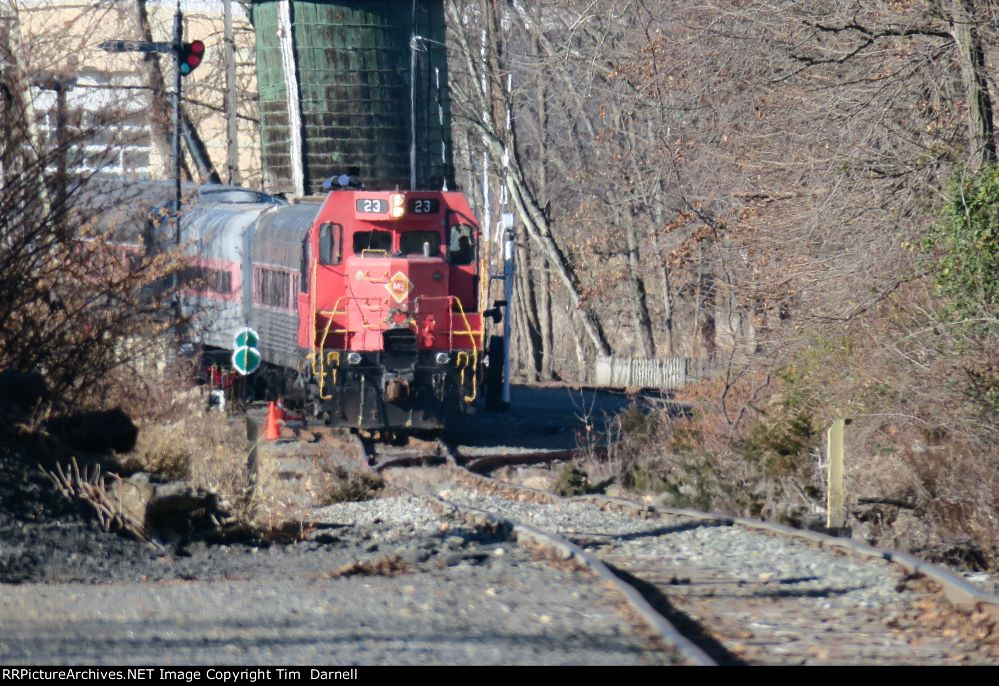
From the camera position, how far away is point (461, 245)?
18141mm

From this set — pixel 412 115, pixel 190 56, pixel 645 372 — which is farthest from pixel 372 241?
pixel 645 372

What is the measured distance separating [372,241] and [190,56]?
493 centimetres

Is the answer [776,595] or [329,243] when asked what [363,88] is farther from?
[776,595]

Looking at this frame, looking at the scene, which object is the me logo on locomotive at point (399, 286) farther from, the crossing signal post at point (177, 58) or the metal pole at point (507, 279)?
the crossing signal post at point (177, 58)

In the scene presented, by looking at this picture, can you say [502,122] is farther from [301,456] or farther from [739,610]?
[739,610]

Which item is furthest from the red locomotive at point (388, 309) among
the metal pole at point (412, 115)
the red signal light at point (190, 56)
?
the metal pole at point (412, 115)

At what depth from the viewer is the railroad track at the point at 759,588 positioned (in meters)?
6.60

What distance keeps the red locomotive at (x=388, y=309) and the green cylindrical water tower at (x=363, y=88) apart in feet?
35.8

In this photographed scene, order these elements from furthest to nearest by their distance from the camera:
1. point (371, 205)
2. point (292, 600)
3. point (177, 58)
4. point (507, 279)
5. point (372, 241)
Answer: point (177, 58)
point (507, 279)
point (372, 241)
point (371, 205)
point (292, 600)

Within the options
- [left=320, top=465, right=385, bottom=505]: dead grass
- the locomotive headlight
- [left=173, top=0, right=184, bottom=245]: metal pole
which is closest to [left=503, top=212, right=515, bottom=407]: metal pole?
the locomotive headlight

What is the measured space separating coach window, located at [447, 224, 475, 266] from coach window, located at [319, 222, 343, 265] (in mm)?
1640

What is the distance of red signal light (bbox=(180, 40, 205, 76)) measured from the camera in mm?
19688

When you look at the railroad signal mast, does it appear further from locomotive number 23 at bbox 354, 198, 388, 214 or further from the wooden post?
the wooden post

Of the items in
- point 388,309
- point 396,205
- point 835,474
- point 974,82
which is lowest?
point 835,474
